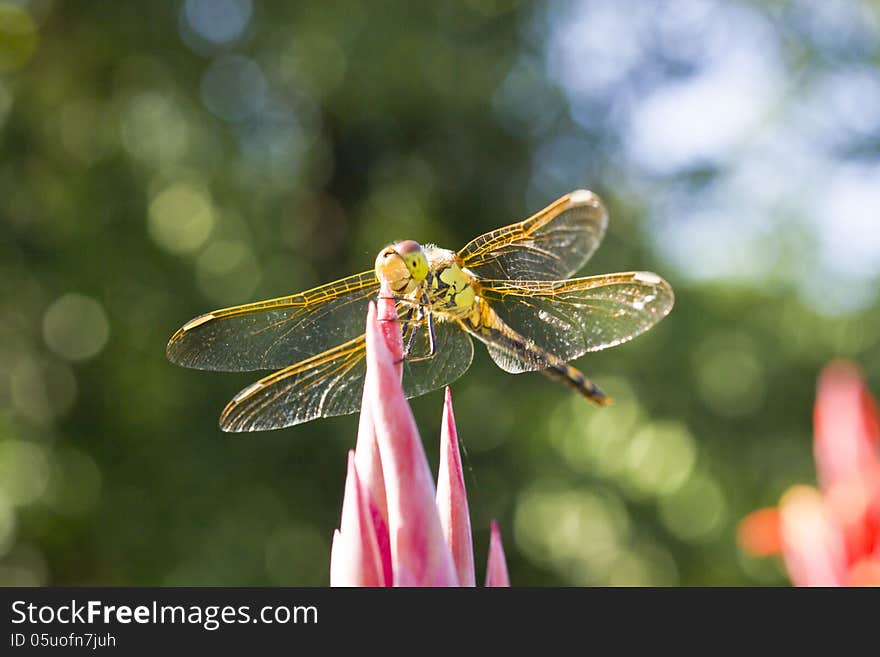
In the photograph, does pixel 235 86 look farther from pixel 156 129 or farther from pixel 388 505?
pixel 388 505

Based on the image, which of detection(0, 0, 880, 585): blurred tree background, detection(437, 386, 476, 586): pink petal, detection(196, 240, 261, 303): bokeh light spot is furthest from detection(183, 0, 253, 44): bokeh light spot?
detection(437, 386, 476, 586): pink petal

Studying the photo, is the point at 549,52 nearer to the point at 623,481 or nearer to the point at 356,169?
the point at 356,169

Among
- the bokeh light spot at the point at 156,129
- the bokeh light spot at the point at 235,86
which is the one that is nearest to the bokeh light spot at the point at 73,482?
the bokeh light spot at the point at 156,129

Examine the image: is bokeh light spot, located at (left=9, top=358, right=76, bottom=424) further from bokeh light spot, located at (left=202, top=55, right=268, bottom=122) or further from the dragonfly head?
the dragonfly head

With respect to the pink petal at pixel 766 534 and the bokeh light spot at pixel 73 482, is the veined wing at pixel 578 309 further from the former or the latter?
the bokeh light spot at pixel 73 482

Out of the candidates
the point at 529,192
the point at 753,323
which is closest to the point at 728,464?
the point at 753,323

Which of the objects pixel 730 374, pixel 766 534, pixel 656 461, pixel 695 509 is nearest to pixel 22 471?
pixel 656 461
